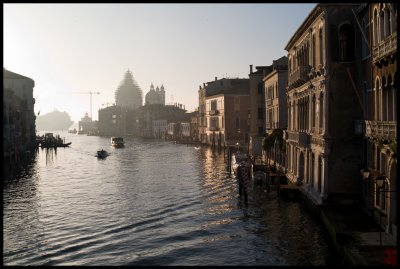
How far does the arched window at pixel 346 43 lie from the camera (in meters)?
23.4

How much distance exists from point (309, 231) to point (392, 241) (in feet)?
21.0

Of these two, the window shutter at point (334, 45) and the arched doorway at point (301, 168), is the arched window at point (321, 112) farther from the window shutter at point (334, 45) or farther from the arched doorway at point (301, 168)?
the arched doorway at point (301, 168)

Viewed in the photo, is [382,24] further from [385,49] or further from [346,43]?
[346,43]

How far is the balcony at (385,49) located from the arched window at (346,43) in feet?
10.3

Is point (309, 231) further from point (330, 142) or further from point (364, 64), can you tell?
point (364, 64)

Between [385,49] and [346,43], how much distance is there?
18.7ft

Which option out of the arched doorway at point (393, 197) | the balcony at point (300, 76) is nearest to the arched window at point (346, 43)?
the balcony at point (300, 76)

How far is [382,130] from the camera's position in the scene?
18.5 m

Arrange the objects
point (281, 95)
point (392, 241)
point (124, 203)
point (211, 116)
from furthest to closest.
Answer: point (211, 116) → point (281, 95) → point (124, 203) → point (392, 241)

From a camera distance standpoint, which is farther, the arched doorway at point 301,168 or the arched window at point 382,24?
the arched doorway at point 301,168

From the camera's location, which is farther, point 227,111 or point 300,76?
point 227,111

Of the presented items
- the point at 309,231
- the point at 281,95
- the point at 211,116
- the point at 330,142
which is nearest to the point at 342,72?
the point at 330,142

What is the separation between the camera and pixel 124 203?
1299 inches

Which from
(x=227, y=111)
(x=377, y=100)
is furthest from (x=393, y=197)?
(x=227, y=111)
